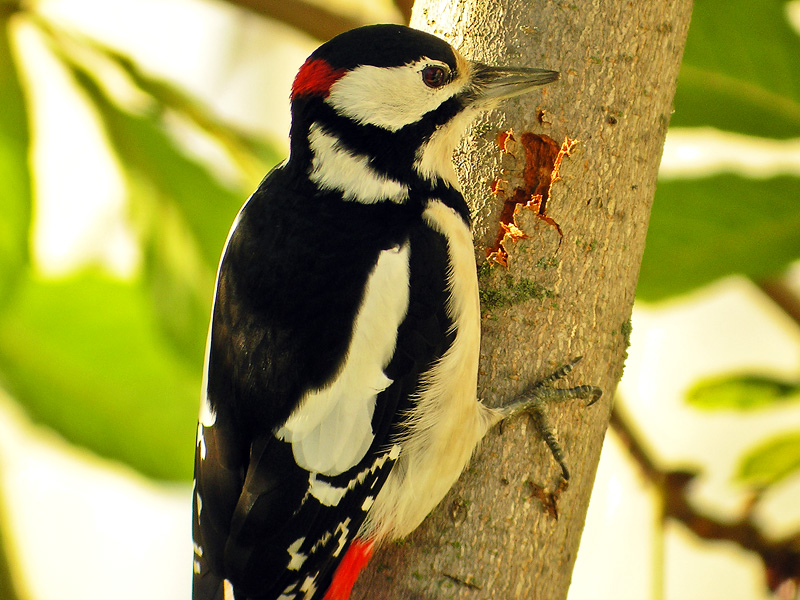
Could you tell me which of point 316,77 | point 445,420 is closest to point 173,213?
point 316,77

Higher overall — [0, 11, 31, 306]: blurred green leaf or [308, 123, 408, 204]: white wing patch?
[308, 123, 408, 204]: white wing patch

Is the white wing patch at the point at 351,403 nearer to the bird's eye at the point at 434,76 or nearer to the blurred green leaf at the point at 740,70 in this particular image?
the bird's eye at the point at 434,76

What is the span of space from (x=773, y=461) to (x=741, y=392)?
5.4 inches

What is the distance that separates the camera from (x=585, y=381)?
113cm

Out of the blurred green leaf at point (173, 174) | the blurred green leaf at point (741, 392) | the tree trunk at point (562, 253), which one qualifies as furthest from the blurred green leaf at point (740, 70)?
the blurred green leaf at point (173, 174)

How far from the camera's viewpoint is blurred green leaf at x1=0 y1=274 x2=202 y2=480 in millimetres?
1775

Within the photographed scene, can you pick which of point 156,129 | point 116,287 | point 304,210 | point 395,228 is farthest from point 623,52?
point 116,287

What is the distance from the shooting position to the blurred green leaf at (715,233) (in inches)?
57.3

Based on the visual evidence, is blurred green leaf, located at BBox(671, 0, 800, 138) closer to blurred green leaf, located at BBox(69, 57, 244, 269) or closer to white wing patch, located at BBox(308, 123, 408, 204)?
white wing patch, located at BBox(308, 123, 408, 204)

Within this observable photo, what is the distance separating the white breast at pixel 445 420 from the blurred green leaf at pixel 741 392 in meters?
0.61

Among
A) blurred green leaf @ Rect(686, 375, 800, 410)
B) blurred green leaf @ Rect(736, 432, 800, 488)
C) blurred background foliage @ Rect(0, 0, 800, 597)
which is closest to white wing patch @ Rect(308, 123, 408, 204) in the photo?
blurred background foliage @ Rect(0, 0, 800, 597)

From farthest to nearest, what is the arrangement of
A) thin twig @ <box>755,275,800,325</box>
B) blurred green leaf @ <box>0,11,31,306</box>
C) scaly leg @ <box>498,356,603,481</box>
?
thin twig @ <box>755,275,800,325</box>
blurred green leaf @ <box>0,11,31,306</box>
scaly leg @ <box>498,356,603,481</box>

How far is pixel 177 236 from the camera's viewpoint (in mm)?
1714

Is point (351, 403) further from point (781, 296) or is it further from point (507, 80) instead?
point (781, 296)
